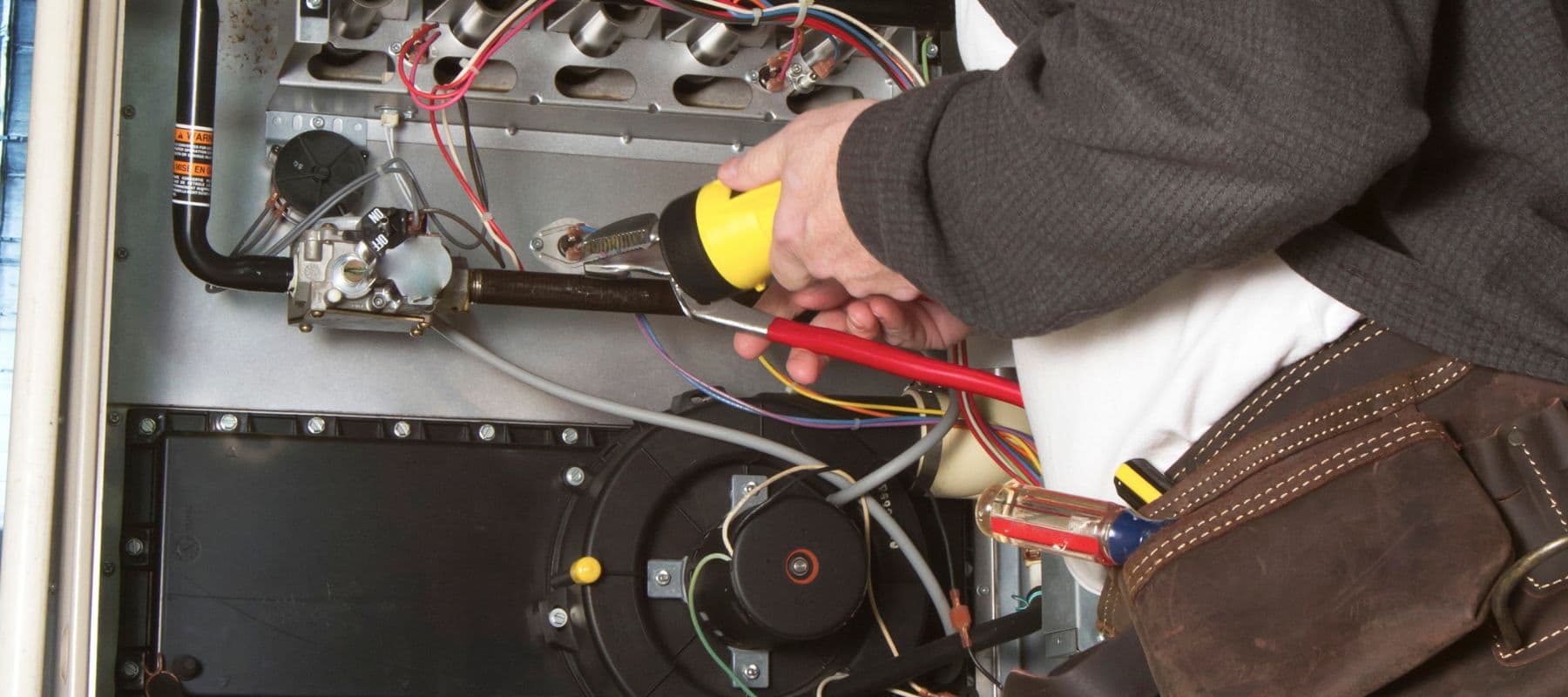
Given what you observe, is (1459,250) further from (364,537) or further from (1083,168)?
(364,537)

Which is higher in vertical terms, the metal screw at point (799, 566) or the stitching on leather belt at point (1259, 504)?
the stitching on leather belt at point (1259, 504)

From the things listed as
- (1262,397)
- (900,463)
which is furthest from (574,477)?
(1262,397)

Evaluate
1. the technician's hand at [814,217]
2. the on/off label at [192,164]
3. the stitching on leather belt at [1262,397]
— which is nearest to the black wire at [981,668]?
the technician's hand at [814,217]

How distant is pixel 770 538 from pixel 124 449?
0.61m

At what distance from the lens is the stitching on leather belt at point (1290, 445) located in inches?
29.6

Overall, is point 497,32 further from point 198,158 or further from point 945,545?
point 945,545

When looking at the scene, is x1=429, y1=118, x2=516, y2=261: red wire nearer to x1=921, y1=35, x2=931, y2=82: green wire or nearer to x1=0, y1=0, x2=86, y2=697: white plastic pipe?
x1=0, y1=0, x2=86, y2=697: white plastic pipe

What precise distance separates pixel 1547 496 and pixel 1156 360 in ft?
0.82

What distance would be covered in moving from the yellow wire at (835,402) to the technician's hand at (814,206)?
0.91 ft

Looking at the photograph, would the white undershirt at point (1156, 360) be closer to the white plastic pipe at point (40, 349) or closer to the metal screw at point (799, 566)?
the metal screw at point (799, 566)

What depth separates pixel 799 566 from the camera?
3.87 feet

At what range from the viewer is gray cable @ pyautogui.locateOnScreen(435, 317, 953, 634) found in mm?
1213

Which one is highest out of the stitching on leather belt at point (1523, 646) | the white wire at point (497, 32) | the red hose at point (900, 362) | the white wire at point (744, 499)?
the white wire at point (497, 32)

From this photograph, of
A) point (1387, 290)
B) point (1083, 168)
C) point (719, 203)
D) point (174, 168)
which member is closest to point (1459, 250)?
point (1387, 290)
